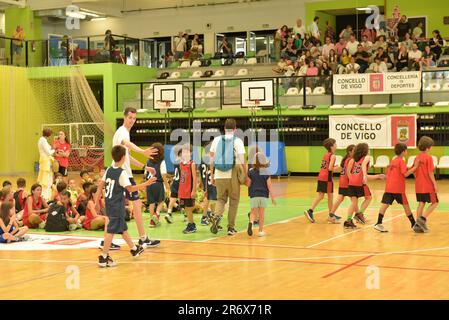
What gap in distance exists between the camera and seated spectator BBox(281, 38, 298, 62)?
1254 inches

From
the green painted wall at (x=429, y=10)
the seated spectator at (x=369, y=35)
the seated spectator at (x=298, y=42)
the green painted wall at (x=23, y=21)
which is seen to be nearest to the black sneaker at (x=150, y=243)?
the seated spectator at (x=369, y=35)

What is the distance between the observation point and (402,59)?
28.0 metres

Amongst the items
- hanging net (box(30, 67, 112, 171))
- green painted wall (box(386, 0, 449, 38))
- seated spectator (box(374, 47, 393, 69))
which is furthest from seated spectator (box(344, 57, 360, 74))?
hanging net (box(30, 67, 112, 171))

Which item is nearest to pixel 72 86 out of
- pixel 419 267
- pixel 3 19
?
pixel 3 19

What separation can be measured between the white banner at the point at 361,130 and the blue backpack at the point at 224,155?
15.3 m

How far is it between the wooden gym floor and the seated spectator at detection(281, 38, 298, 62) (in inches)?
743

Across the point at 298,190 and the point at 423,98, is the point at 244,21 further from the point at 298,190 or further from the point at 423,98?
the point at 298,190

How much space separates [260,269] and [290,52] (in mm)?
23110

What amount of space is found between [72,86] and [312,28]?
10.7 m

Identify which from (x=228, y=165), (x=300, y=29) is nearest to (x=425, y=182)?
(x=228, y=165)

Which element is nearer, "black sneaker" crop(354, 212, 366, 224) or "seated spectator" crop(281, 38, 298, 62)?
"black sneaker" crop(354, 212, 366, 224)

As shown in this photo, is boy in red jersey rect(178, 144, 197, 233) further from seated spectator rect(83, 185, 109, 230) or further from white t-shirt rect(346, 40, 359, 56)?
white t-shirt rect(346, 40, 359, 56)

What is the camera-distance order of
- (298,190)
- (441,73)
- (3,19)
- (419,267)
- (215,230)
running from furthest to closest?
(3,19) < (441,73) < (298,190) < (215,230) < (419,267)

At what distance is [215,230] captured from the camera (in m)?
13.0
